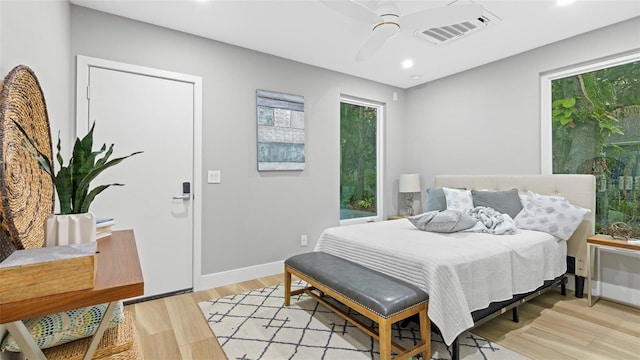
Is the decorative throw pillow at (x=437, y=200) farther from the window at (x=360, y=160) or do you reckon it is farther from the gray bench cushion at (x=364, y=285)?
the gray bench cushion at (x=364, y=285)

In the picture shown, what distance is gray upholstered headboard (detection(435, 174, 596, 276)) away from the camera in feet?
9.37

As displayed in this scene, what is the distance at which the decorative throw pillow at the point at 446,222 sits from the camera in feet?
8.57

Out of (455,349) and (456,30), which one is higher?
(456,30)

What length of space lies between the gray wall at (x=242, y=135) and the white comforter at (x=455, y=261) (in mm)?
971

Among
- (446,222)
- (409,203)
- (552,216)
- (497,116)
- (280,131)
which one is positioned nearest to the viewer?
(446,222)

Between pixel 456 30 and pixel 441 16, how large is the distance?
3.34ft

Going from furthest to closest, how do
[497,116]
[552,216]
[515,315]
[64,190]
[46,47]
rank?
[497,116] → [552,216] → [515,315] → [46,47] → [64,190]

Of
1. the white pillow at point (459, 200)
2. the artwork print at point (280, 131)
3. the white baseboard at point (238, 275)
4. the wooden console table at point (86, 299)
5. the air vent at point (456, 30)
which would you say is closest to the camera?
the wooden console table at point (86, 299)

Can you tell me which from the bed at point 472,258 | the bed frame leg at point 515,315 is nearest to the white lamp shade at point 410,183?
the bed at point 472,258

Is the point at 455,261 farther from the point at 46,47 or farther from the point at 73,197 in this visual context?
the point at 46,47

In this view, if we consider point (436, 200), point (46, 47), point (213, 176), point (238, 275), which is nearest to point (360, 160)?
point (436, 200)

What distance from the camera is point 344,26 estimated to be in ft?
9.37

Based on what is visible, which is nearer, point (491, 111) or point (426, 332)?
point (426, 332)

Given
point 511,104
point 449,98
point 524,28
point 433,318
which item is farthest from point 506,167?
point 433,318
